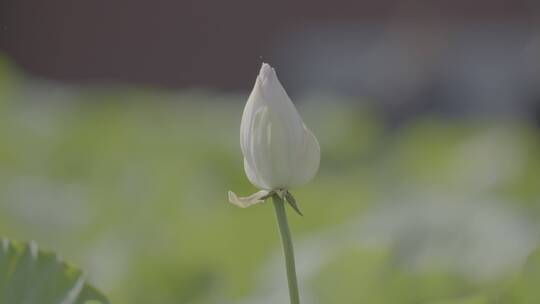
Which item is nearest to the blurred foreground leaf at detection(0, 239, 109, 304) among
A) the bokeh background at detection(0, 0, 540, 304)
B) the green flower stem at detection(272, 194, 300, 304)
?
the green flower stem at detection(272, 194, 300, 304)

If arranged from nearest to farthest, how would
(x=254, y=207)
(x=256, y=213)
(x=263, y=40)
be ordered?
1. (x=256, y=213)
2. (x=254, y=207)
3. (x=263, y=40)

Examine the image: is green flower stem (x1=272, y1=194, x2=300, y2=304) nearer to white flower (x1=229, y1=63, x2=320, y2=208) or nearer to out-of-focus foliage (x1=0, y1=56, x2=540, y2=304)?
white flower (x1=229, y1=63, x2=320, y2=208)

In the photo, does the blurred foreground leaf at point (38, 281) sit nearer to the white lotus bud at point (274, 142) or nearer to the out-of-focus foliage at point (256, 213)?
the white lotus bud at point (274, 142)

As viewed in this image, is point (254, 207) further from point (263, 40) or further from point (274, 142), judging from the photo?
point (263, 40)

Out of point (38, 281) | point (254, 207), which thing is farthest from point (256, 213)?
point (38, 281)

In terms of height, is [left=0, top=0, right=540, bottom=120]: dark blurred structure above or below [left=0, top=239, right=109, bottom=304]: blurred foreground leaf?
above
